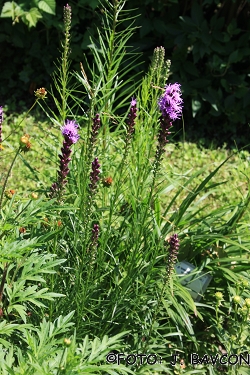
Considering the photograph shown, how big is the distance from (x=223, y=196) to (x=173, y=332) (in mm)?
1678

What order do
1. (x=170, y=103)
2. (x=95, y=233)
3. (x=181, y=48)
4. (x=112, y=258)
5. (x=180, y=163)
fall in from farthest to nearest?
(x=181, y=48), (x=180, y=163), (x=112, y=258), (x=95, y=233), (x=170, y=103)

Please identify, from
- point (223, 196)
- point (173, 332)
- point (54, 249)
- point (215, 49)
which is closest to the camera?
point (54, 249)

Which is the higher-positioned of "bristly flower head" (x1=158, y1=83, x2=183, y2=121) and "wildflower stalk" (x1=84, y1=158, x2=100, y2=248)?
"bristly flower head" (x1=158, y1=83, x2=183, y2=121)

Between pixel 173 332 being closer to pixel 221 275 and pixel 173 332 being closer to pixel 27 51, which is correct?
pixel 221 275

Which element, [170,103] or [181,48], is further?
[181,48]

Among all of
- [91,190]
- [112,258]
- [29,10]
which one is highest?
[29,10]

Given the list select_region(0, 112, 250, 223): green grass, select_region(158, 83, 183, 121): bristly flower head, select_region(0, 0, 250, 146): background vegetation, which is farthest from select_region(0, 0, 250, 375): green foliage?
A: select_region(0, 0, 250, 146): background vegetation

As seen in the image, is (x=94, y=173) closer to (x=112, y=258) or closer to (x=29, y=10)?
(x=112, y=258)

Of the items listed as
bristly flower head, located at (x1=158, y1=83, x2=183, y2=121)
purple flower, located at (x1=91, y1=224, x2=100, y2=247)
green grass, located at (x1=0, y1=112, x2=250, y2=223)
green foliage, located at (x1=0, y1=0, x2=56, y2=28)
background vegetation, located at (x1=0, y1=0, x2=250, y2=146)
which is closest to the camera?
bristly flower head, located at (x1=158, y1=83, x2=183, y2=121)

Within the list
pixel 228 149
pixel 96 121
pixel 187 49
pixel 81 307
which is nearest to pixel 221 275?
pixel 81 307

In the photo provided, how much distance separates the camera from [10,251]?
6.33 ft

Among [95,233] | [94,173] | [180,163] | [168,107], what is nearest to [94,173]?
[94,173]

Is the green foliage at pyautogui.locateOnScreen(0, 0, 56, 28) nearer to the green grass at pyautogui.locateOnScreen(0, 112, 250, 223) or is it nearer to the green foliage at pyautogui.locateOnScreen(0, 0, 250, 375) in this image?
the green grass at pyautogui.locateOnScreen(0, 112, 250, 223)

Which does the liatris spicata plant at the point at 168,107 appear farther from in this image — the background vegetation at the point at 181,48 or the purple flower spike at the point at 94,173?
the background vegetation at the point at 181,48
